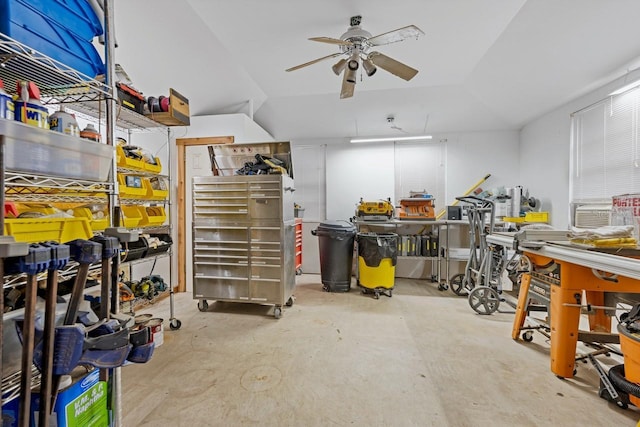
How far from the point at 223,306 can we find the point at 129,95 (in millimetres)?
2352

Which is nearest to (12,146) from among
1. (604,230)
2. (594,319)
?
(604,230)

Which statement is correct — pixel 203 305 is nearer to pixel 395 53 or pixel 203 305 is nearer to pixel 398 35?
pixel 398 35

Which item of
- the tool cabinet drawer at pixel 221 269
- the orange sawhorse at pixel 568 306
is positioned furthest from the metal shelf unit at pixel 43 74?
the orange sawhorse at pixel 568 306

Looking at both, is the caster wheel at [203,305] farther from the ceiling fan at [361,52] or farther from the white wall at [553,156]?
the white wall at [553,156]

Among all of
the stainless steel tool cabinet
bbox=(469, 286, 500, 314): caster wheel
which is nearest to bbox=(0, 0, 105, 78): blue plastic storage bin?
the stainless steel tool cabinet

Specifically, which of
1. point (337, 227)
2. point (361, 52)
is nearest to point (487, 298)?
point (337, 227)

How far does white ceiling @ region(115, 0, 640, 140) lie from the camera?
2.32 meters

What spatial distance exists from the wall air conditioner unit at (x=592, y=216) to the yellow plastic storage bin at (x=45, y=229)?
4469 millimetres

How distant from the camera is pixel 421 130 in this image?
4.75 m

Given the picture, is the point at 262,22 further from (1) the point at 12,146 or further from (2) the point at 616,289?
(2) the point at 616,289

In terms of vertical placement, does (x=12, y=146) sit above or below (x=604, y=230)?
above

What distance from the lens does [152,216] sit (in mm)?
2281

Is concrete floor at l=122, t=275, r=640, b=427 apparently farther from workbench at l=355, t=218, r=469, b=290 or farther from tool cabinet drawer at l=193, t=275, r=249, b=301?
workbench at l=355, t=218, r=469, b=290

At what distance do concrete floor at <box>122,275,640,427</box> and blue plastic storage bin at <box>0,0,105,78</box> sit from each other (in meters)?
1.83
